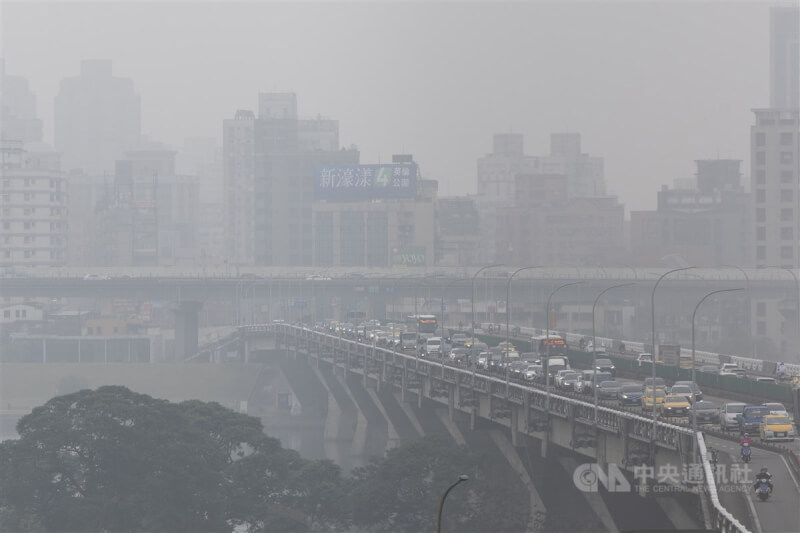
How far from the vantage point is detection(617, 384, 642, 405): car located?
66.4m

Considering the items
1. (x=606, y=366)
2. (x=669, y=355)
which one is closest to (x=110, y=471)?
(x=606, y=366)

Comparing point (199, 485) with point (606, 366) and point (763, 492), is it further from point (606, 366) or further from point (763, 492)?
point (763, 492)

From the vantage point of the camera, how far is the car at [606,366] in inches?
3425

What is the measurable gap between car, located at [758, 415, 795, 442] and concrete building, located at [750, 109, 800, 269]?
139 metres

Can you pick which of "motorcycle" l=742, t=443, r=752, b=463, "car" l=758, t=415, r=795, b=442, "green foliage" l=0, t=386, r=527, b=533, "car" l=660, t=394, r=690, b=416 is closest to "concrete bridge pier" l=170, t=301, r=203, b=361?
"green foliage" l=0, t=386, r=527, b=533

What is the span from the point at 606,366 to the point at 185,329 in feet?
357

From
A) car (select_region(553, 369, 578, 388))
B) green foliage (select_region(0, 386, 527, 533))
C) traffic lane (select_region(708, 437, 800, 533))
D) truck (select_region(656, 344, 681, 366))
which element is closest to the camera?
traffic lane (select_region(708, 437, 800, 533))

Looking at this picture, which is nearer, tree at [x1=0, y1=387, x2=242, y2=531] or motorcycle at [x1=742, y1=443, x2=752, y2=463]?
motorcycle at [x1=742, y1=443, x2=752, y2=463]

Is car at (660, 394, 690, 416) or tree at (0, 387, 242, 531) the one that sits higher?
car at (660, 394, 690, 416)

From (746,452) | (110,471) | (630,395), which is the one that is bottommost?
(110,471)

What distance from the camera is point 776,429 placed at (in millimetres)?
51344

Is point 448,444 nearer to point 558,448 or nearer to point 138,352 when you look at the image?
point 558,448

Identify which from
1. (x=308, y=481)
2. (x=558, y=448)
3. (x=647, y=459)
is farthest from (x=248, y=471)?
(x=647, y=459)

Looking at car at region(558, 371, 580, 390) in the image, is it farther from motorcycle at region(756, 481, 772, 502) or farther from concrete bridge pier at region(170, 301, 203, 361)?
concrete bridge pier at region(170, 301, 203, 361)
